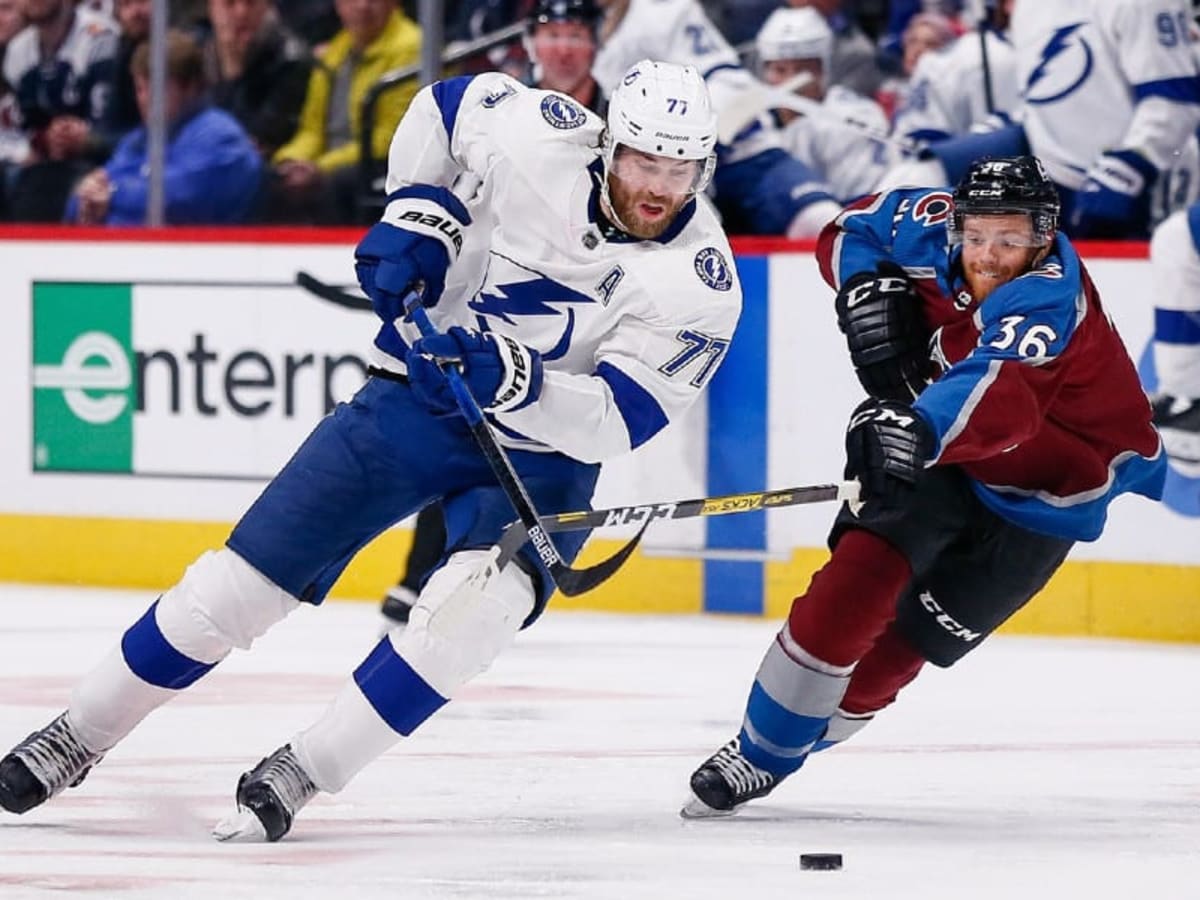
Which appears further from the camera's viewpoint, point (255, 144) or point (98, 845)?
point (255, 144)

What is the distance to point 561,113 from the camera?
3.86m

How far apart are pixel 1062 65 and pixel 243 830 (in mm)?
3648

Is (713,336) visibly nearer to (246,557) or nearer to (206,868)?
(246,557)

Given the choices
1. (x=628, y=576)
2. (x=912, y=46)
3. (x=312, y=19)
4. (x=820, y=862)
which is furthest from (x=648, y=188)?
(x=312, y=19)

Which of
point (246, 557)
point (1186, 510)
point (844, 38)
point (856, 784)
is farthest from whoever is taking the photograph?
point (844, 38)

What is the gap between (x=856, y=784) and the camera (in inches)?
164

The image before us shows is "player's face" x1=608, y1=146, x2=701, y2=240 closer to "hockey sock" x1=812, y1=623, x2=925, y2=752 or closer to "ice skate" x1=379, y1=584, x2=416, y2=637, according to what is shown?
"hockey sock" x1=812, y1=623, x2=925, y2=752

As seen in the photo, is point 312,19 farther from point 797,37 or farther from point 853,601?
point 853,601

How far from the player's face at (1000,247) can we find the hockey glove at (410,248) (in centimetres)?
70

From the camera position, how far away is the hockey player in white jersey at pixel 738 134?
6.77 metres

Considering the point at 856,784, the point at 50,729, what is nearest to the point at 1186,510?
the point at 856,784

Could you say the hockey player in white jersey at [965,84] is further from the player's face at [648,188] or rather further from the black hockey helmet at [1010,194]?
the player's face at [648,188]

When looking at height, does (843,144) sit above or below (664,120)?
below

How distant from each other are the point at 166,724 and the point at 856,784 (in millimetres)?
1284
